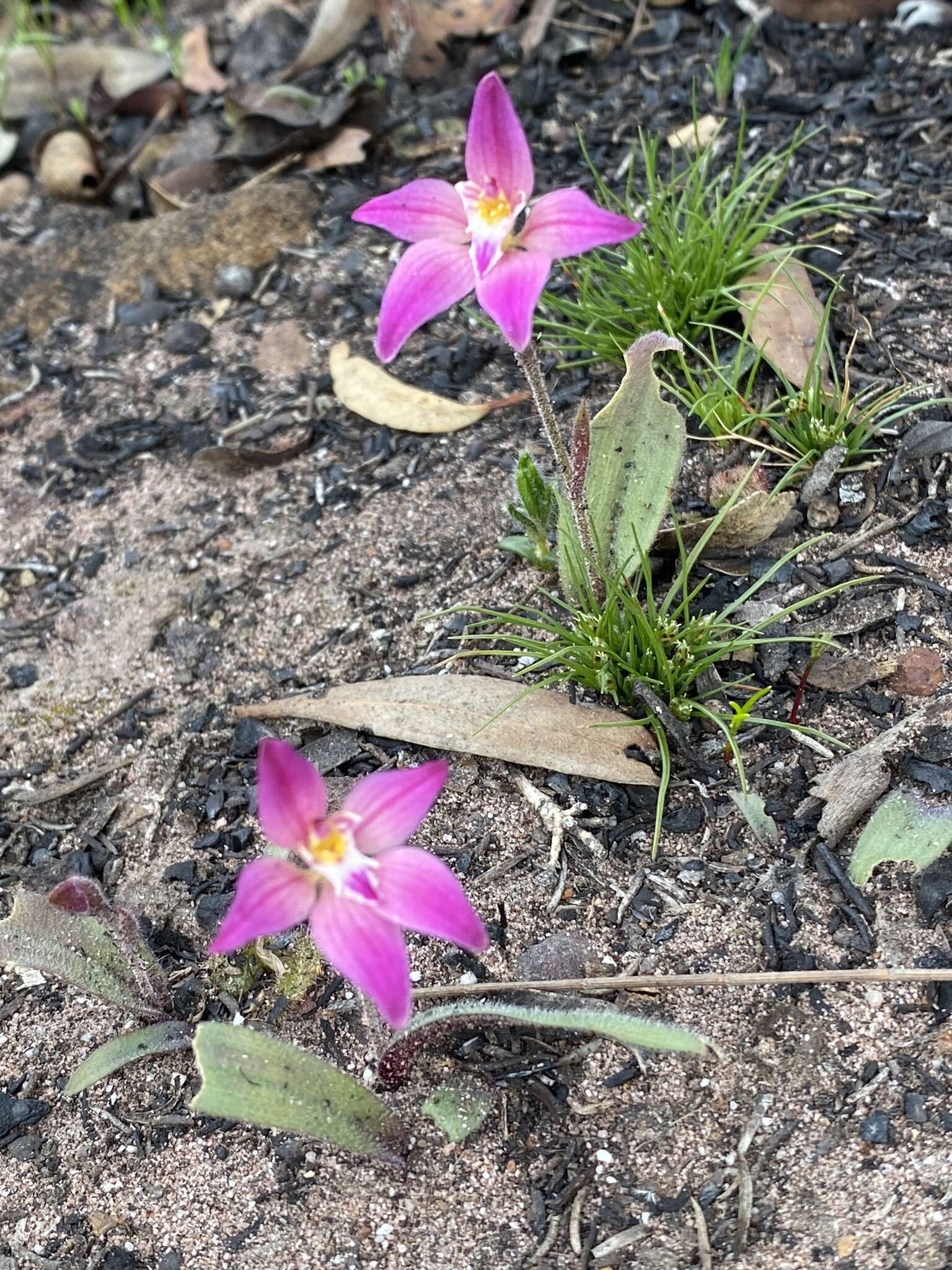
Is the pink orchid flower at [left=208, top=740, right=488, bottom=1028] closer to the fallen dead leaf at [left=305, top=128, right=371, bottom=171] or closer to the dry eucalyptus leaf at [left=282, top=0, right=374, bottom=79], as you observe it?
the fallen dead leaf at [left=305, top=128, right=371, bottom=171]

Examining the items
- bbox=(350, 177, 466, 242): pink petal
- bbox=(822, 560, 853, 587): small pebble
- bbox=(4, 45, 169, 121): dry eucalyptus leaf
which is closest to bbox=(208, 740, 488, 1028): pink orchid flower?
bbox=(350, 177, 466, 242): pink petal

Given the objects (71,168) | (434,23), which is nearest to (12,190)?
(71,168)

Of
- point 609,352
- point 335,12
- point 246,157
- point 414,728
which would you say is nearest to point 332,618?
point 414,728

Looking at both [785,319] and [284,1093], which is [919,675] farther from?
[284,1093]

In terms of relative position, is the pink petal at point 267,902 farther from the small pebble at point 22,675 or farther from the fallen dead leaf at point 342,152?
the fallen dead leaf at point 342,152

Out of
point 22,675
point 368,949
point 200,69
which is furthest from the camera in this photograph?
point 200,69

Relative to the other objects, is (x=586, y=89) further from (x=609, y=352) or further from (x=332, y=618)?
(x=332, y=618)
